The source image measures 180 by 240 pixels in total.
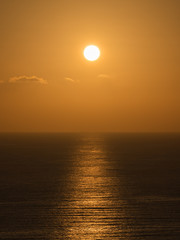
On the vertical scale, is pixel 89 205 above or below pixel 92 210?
above

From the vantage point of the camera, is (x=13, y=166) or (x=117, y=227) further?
(x=13, y=166)

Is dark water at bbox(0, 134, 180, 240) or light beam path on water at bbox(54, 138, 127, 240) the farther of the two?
dark water at bbox(0, 134, 180, 240)

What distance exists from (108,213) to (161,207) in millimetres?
10735

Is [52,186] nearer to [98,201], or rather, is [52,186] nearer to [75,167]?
[98,201]

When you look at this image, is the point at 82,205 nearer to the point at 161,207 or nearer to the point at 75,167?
the point at 161,207

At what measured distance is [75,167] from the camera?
117m

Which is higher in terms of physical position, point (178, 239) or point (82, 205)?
point (82, 205)

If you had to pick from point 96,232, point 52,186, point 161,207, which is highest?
point 52,186

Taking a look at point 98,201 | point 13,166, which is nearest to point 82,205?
point 98,201

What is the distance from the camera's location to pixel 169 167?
→ 11781 cm

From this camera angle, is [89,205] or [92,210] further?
[89,205]

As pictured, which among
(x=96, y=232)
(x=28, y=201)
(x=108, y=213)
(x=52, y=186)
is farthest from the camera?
(x=52, y=186)

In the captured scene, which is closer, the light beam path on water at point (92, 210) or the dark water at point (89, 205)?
the light beam path on water at point (92, 210)

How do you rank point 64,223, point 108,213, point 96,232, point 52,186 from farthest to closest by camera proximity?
point 52,186
point 108,213
point 64,223
point 96,232
